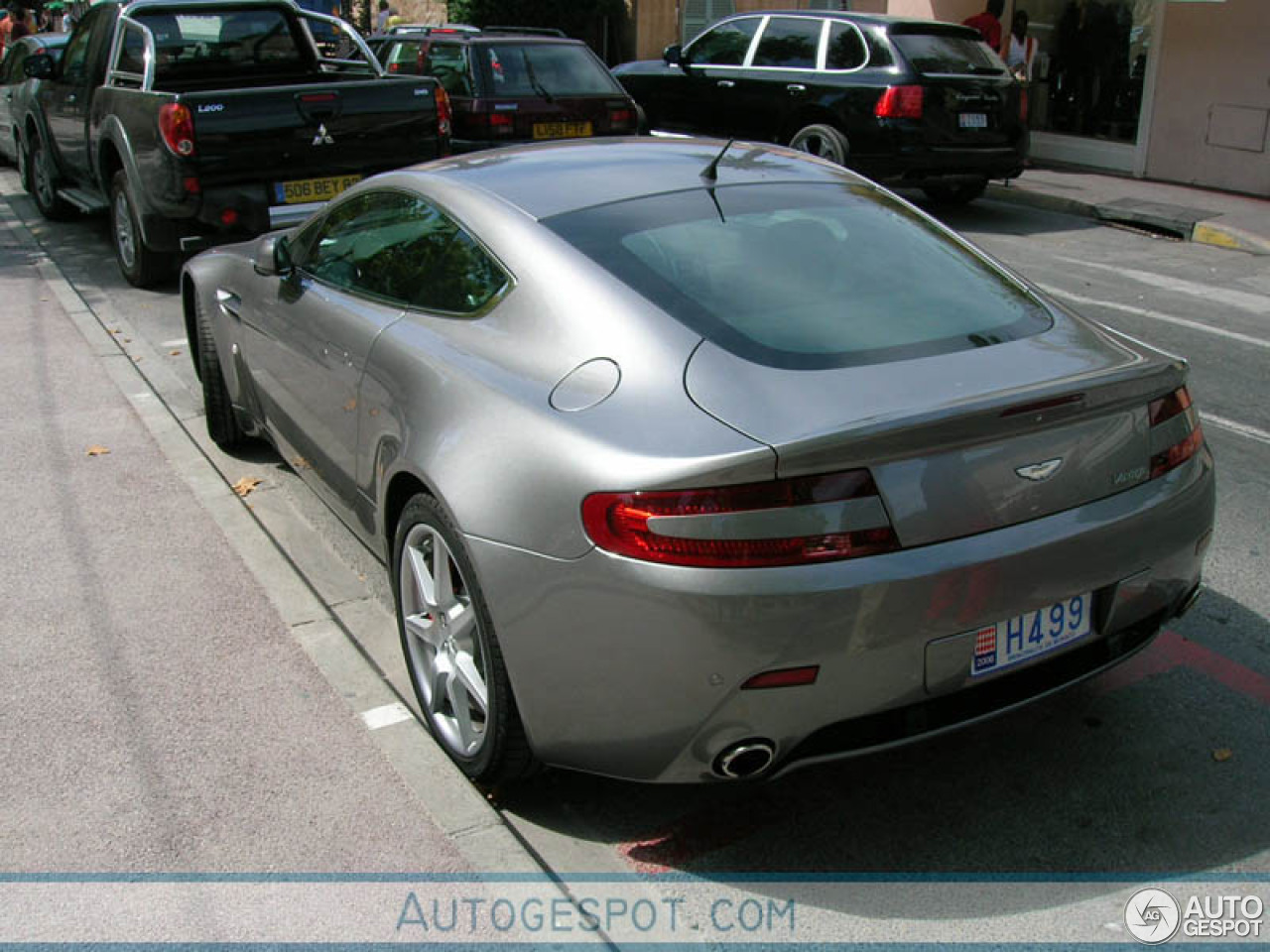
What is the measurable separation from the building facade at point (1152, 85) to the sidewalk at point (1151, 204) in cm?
37

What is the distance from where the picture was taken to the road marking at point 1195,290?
367 inches

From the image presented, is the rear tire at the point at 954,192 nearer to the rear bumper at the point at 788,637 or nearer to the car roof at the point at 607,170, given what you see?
the car roof at the point at 607,170

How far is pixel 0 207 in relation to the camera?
13203 millimetres

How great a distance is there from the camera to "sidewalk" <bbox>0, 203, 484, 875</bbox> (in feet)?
10.7

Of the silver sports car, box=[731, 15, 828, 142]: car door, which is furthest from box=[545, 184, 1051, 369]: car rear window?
box=[731, 15, 828, 142]: car door

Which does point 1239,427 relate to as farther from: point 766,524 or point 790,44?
point 790,44

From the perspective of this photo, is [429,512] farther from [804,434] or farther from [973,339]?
[973,339]

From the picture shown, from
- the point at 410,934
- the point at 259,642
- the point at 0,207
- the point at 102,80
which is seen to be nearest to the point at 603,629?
the point at 410,934

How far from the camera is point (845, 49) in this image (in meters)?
12.8

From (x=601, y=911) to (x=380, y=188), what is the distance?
260cm

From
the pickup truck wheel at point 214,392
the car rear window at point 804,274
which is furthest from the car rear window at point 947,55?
the car rear window at point 804,274

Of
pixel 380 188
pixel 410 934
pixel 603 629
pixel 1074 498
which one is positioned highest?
pixel 380 188

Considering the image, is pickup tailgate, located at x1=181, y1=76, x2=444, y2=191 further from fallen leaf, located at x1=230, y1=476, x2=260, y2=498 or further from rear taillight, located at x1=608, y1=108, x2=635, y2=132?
rear taillight, located at x1=608, y1=108, x2=635, y2=132

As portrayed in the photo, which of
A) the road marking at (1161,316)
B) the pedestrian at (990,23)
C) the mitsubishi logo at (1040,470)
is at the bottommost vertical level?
the road marking at (1161,316)
